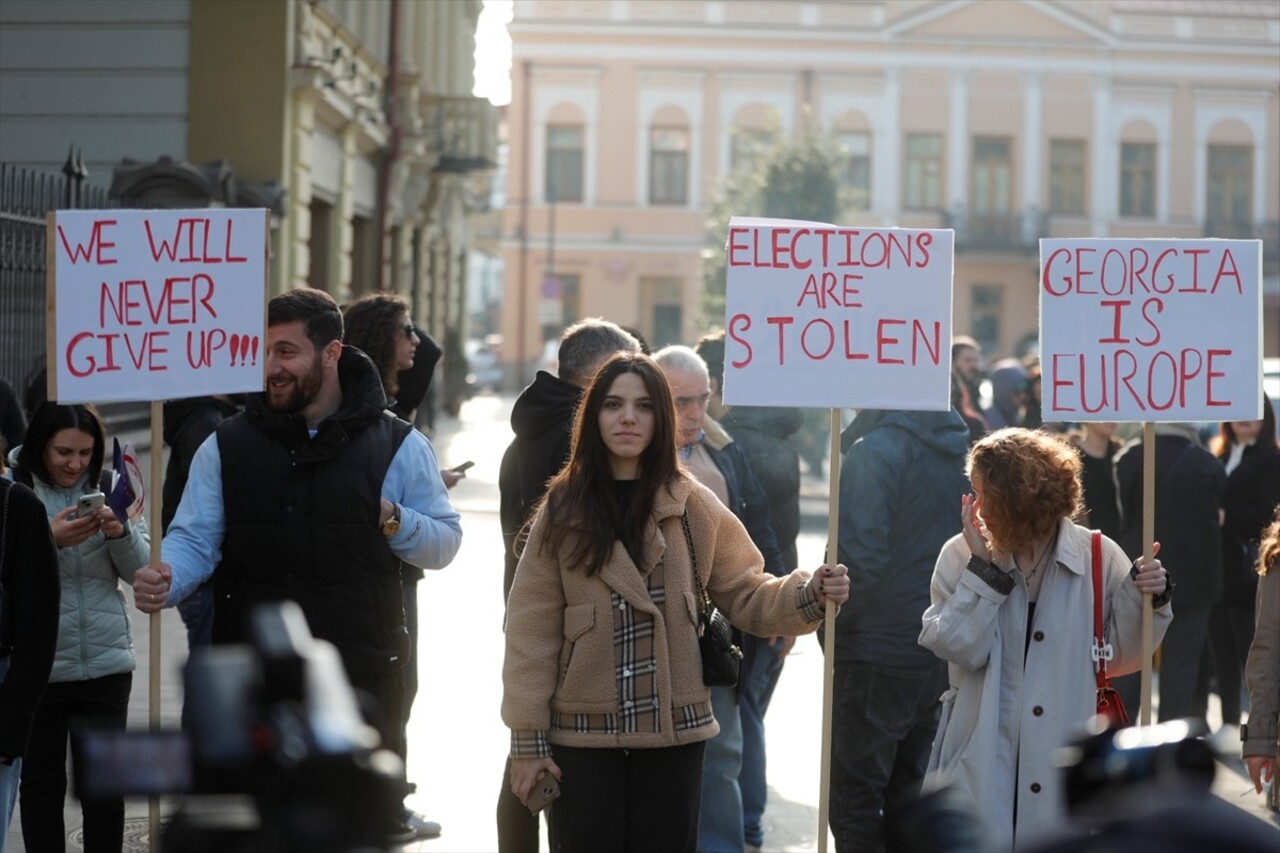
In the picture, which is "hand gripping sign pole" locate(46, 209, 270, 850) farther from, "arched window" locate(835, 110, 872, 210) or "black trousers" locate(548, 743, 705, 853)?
"arched window" locate(835, 110, 872, 210)

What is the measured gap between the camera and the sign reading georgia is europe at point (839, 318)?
5387 mm

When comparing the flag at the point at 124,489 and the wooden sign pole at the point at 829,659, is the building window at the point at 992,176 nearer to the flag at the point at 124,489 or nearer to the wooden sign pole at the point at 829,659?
the wooden sign pole at the point at 829,659

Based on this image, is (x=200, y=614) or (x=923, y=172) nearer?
(x=200, y=614)

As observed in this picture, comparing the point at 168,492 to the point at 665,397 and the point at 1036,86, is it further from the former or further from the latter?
the point at 1036,86

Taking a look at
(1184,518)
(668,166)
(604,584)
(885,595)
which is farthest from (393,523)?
(668,166)

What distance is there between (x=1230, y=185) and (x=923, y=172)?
334 inches

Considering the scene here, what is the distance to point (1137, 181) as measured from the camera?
53812mm

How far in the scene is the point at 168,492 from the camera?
6.25 meters

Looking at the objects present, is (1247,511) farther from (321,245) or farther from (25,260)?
(321,245)

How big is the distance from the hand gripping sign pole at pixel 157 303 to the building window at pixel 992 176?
4978 centimetres

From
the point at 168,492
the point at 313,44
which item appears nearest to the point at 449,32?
the point at 313,44

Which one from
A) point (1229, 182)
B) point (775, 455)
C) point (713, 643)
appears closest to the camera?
point (713, 643)

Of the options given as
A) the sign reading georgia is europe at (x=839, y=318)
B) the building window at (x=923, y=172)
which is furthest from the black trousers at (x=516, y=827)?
the building window at (x=923, y=172)

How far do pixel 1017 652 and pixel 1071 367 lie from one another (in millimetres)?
1009
